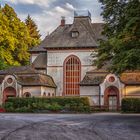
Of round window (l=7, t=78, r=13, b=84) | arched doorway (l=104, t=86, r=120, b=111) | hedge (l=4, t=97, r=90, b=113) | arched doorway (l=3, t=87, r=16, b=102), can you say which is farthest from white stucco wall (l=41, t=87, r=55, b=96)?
arched doorway (l=104, t=86, r=120, b=111)

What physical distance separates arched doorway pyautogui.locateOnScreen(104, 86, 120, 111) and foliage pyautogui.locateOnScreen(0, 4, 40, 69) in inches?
851

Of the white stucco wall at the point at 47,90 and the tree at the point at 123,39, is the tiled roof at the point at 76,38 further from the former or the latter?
the tree at the point at 123,39

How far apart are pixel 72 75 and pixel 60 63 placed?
270 cm

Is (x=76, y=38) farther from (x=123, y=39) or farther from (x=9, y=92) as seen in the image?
(x=123, y=39)

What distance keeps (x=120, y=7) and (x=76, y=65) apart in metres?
31.6

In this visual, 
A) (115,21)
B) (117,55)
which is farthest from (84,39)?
(117,55)

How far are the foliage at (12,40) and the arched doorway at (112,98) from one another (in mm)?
21615

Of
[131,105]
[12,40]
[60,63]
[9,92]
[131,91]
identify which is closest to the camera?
[131,105]

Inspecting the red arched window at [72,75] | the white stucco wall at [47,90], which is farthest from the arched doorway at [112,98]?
the white stucco wall at [47,90]

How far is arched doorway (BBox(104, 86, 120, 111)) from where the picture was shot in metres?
57.2

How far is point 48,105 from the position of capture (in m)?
51.2

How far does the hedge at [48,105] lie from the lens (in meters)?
50.5

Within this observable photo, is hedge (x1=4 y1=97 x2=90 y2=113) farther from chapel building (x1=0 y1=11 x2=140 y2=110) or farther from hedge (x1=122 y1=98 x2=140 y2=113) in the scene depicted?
chapel building (x1=0 y1=11 x2=140 y2=110)

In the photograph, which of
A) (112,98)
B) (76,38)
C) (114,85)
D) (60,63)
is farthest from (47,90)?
(114,85)
